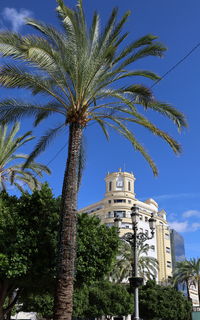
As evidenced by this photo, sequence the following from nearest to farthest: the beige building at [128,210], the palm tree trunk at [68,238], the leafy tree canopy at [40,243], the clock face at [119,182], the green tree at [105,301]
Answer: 1. the palm tree trunk at [68,238]
2. the leafy tree canopy at [40,243]
3. the green tree at [105,301]
4. the beige building at [128,210]
5. the clock face at [119,182]

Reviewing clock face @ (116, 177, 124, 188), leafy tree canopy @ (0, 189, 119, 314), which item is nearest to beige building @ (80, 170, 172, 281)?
clock face @ (116, 177, 124, 188)

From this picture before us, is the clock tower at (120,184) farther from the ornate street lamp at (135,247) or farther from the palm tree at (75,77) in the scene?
the palm tree at (75,77)

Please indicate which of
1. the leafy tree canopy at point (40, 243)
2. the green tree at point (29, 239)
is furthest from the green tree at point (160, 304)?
the green tree at point (29, 239)

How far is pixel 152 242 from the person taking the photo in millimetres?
73375

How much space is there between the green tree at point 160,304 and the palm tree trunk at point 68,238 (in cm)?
2674

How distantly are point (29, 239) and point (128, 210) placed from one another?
194 ft

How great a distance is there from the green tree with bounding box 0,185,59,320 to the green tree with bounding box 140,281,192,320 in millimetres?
22736

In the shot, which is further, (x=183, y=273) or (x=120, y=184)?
(x=120, y=184)

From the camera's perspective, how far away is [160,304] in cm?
3309

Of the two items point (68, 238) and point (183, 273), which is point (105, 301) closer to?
point (183, 273)

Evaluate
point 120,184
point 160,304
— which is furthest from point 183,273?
point 120,184

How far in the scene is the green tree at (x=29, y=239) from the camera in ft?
37.0

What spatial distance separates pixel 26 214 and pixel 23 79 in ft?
16.3

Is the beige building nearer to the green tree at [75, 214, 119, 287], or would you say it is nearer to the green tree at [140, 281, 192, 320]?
the green tree at [140, 281, 192, 320]
